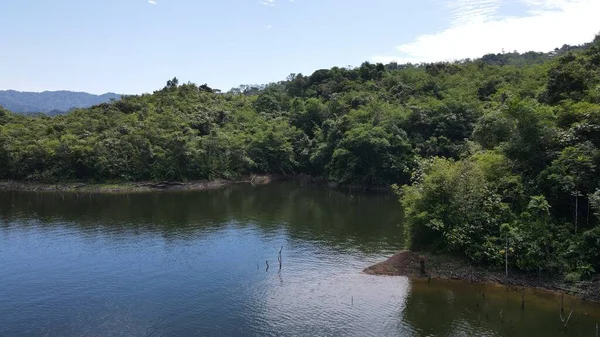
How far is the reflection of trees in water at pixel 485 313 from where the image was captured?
1005 inches

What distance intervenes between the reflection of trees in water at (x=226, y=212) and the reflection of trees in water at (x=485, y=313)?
11.4 m

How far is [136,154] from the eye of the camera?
265 feet

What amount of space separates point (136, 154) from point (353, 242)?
52.2 meters

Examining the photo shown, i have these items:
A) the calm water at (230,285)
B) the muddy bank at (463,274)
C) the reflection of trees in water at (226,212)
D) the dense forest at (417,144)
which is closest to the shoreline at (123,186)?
the dense forest at (417,144)

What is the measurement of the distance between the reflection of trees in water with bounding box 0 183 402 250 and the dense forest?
21.2 ft

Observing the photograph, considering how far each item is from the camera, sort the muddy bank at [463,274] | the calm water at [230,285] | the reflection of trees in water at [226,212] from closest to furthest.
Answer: the calm water at [230,285] < the muddy bank at [463,274] < the reflection of trees in water at [226,212]

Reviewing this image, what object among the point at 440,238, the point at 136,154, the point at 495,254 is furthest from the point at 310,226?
the point at 136,154

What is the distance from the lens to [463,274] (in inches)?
1289

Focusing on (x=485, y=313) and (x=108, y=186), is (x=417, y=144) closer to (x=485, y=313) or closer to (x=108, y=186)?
(x=485, y=313)

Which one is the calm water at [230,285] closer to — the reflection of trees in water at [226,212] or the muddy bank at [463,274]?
the reflection of trees in water at [226,212]

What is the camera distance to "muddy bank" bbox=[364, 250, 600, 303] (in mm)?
Answer: 29406

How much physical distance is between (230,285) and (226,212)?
→ 27022 millimetres

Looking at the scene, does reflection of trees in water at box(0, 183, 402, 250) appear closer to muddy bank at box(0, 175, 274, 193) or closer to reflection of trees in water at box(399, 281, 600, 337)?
muddy bank at box(0, 175, 274, 193)

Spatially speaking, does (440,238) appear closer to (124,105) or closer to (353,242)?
(353,242)
